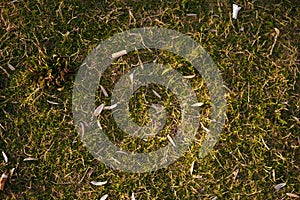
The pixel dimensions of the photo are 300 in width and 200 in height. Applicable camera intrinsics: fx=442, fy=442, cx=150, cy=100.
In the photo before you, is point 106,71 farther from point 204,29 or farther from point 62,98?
point 204,29

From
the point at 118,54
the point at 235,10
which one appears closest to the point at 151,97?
the point at 118,54

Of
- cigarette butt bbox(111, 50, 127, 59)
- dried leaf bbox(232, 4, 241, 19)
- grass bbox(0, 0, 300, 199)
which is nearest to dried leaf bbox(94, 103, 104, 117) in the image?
grass bbox(0, 0, 300, 199)

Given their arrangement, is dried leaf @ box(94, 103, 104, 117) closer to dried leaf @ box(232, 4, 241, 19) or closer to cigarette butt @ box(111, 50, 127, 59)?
cigarette butt @ box(111, 50, 127, 59)

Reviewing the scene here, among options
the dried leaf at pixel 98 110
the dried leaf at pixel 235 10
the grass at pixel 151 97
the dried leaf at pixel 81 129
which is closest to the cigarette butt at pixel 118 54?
the grass at pixel 151 97

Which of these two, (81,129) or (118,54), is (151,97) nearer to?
(118,54)

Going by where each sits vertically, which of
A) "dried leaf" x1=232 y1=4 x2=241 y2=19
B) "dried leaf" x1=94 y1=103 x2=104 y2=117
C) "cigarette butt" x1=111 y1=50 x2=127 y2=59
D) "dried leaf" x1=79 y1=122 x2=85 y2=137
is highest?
"dried leaf" x1=232 y1=4 x2=241 y2=19

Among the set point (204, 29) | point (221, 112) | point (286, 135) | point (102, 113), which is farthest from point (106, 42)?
point (286, 135)

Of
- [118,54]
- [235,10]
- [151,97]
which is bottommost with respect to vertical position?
[151,97]

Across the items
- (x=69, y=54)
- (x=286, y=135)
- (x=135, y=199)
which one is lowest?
(x=135, y=199)
